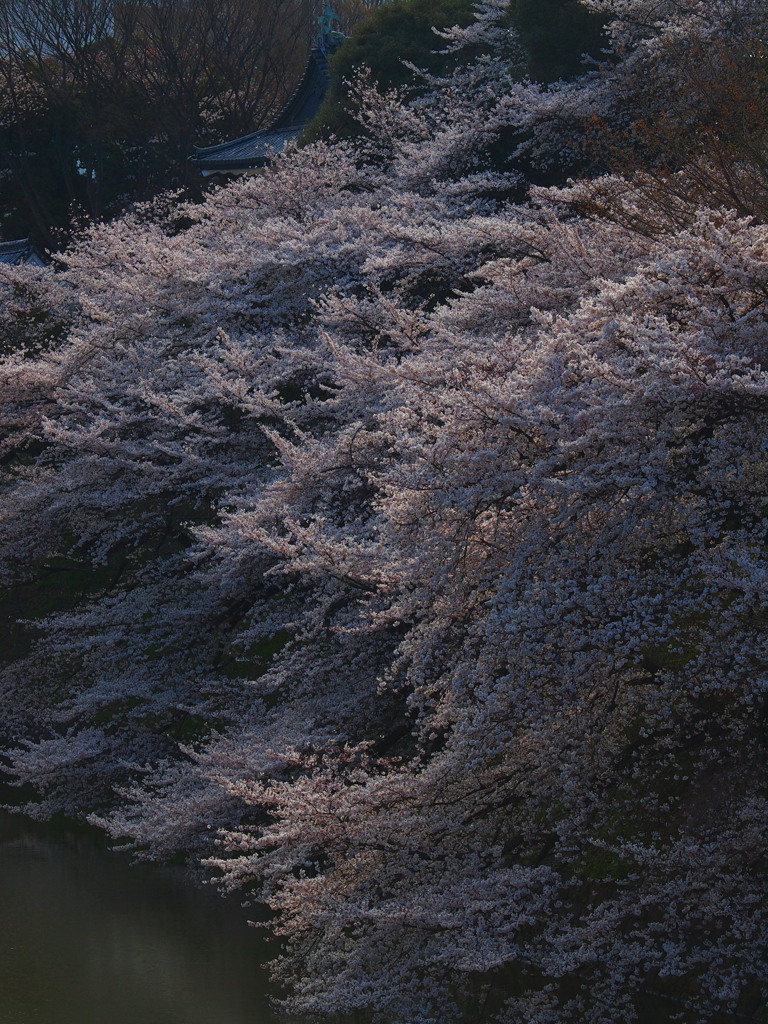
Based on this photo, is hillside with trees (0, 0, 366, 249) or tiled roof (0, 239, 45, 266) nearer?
tiled roof (0, 239, 45, 266)

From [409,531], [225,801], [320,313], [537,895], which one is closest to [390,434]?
[409,531]

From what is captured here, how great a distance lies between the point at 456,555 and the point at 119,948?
510 centimetres

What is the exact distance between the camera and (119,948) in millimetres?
9500

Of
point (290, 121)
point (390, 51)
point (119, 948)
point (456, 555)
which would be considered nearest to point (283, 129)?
point (290, 121)

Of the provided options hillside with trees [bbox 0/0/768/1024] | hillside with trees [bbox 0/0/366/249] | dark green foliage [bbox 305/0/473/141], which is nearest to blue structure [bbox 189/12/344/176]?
hillside with trees [bbox 0/0/366/249]

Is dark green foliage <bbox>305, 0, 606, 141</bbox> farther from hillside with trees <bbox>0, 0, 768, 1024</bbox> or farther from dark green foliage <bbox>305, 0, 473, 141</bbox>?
hillside with trees <bbox>0, 0, 768, 1024</bbox>

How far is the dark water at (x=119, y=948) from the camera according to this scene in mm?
8398

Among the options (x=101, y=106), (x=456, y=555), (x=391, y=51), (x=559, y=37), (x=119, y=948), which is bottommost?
(x=119, y=948)

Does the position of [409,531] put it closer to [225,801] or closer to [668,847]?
[668,847]

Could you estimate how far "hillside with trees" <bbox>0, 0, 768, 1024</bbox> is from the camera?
6.21 m

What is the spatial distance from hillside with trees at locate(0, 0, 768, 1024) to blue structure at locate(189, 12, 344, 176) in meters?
8.89

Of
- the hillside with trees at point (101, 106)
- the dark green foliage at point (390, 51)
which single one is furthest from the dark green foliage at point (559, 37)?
the hillside with trees at point (101, 106)

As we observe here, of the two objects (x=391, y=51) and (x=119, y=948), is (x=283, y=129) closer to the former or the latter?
(x=391, y=51)

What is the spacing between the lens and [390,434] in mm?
8938
